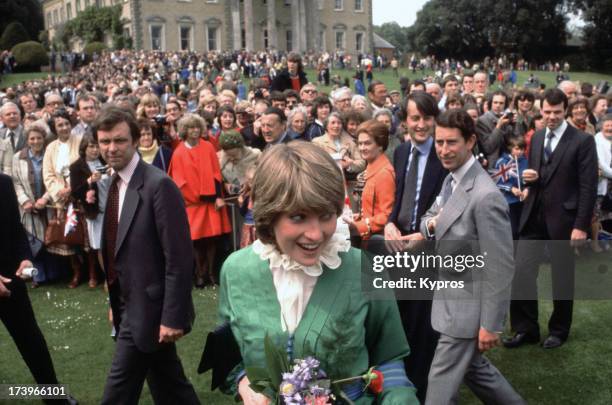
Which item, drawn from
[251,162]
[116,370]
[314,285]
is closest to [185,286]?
[116,370]

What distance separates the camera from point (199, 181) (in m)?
7.23

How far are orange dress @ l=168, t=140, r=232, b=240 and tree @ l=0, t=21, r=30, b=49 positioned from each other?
52201mm

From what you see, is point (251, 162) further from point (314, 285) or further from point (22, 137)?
point (314, 285)

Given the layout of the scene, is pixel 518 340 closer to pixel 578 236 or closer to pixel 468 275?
pixel 578 236

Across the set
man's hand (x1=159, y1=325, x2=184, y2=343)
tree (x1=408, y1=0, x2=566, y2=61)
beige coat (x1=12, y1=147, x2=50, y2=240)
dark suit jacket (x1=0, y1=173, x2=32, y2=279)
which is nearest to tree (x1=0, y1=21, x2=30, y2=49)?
tree (x1=408, y1=0, x2=566, y2=61)

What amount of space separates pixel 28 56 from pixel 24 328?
48112mm

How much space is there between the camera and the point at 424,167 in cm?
424

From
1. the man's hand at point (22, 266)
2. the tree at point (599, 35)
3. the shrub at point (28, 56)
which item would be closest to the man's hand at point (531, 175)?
the man's hand at point (22, 266)

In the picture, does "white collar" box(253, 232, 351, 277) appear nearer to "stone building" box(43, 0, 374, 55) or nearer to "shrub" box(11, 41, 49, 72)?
"shrub" box(11, 41, 49, 72)

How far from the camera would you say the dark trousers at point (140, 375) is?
3520mm

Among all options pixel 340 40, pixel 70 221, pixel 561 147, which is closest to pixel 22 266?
pixel 70 221

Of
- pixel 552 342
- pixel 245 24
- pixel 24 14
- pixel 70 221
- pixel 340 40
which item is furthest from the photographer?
pixel 340 40

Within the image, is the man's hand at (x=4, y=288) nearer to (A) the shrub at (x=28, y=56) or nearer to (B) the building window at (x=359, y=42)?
(A) the shrub at (x=28, y=56)

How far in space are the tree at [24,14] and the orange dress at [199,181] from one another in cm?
6146
